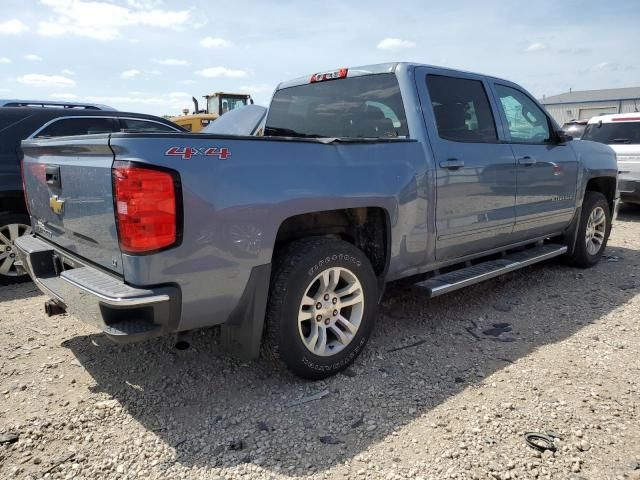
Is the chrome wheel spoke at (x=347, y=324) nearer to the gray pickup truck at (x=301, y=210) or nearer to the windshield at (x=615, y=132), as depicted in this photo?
the gray pickup truck at (x=301, y=210)

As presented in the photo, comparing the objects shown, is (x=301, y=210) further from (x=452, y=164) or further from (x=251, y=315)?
(x=452, y=164)

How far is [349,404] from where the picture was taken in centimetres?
285

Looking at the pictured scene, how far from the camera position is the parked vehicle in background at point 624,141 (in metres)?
8.87

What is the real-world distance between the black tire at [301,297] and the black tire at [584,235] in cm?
336

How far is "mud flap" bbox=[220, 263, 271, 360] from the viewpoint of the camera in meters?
2.66

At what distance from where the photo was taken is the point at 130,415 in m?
2.76

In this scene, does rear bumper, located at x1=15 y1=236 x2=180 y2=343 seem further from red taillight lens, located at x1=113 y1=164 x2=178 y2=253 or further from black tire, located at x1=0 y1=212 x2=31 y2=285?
black tire, located at x1=0 y1=212 x2=31 y2=285

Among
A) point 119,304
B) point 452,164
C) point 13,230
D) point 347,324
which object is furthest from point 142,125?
point 119,304

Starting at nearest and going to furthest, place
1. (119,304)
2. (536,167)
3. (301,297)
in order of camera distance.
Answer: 1. (119,304)
2. (301,297)
3. (536,167)

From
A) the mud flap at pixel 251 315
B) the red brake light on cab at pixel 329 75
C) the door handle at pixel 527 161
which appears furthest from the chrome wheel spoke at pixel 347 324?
the door handle at pixel 527 161

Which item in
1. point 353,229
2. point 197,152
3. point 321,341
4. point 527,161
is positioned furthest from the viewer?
point 527,161

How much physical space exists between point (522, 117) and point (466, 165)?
136cm

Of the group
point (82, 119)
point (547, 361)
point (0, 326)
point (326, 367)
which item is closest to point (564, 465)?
point (547, 361)

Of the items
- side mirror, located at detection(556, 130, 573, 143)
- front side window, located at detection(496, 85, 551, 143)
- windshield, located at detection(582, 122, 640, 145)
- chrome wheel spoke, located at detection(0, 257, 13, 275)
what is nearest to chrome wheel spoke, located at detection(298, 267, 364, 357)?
front side window, located at detection(496, 85, 551, 143)
